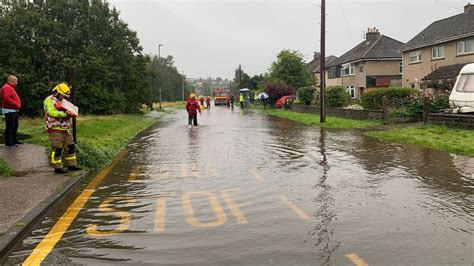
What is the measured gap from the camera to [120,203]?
678 centimetres

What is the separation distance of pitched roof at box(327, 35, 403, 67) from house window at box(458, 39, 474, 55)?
15693mm

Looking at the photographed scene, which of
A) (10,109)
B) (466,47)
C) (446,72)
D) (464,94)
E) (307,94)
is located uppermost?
(466,47)

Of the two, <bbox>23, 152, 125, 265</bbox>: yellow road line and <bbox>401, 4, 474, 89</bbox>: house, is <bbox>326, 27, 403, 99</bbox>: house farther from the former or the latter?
<bbox>23, 152, 125, 265</bbox>: yellow road line

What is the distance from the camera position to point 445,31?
1407 inches

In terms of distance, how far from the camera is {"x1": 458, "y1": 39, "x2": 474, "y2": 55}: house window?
31.5 m

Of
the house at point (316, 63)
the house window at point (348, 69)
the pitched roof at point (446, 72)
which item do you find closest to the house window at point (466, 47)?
the pitched roof at point (446, 72)

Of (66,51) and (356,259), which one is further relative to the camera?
(66,51)

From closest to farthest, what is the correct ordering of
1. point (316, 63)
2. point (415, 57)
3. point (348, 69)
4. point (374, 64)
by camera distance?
point (415, 57), point (374, 64), point (348, 69), point (316, 63)

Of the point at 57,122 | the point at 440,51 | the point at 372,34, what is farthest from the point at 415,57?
the point at 57,122

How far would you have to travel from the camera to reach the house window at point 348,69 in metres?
52.8

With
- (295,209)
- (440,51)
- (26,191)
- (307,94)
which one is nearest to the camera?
(295,209)

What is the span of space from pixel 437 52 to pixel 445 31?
1741 millimetres

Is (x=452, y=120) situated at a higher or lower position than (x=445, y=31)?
lower

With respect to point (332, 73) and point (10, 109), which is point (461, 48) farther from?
point (10, 109)
